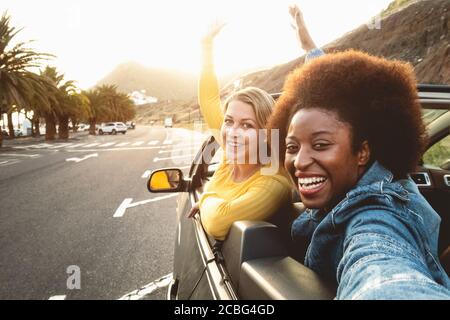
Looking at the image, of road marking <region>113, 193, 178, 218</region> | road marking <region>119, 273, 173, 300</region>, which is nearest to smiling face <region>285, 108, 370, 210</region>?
road marking <region>119, 273, 173, 300</region>

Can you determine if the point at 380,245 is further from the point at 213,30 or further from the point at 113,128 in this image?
the point at 113,128

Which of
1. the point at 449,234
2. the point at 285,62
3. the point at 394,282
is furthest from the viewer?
the point at 285,62

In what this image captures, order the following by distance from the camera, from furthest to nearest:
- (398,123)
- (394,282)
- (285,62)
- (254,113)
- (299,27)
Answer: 1. (285,62)
2. (299,27)
3. (254,113)
4. (398,123)
5. (394,282)

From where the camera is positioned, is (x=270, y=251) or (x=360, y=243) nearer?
(x=360, y=243)

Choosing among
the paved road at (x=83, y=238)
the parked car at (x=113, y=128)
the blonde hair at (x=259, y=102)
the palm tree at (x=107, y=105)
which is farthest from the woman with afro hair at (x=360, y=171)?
the palm tree at (x=107, y=105)

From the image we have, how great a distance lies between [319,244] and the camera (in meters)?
1.08

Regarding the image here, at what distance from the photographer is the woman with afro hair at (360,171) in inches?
34.5

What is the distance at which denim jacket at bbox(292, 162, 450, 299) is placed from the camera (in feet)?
2.39

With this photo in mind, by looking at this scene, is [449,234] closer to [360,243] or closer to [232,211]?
[232,211]

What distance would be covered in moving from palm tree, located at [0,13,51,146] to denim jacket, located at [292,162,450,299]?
26.9 m

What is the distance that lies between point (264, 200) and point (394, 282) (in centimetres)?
85

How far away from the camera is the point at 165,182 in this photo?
2744mm

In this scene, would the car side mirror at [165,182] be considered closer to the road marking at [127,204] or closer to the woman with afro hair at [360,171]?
the woman with afro hair at [360,171]

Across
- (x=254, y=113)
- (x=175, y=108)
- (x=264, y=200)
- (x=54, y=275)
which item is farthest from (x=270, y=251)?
(x=175, y=108)
